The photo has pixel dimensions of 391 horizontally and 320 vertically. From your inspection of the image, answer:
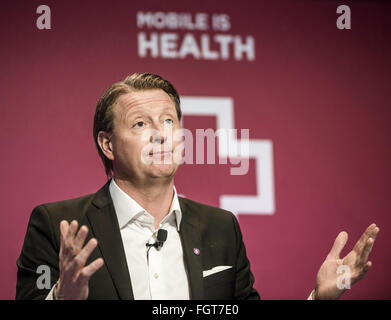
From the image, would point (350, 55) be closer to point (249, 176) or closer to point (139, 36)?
point (249, 176)

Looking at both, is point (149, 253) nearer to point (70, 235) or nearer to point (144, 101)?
point (70, 235)

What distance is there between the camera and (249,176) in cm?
357

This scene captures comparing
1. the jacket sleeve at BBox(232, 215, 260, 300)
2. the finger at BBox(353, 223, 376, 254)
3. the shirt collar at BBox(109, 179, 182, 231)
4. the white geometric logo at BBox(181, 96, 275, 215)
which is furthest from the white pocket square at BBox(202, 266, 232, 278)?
the white geometric logo at BBox(181, 96, 275, 215)

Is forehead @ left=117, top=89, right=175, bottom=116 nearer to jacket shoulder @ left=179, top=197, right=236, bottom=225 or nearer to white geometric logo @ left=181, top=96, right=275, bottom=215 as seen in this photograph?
jacket shoulder @ left=179, top=197, right=236, bottom=225

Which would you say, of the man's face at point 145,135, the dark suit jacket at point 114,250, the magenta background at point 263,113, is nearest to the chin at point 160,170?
the man's face at point 145,135

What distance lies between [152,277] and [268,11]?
2.20 m

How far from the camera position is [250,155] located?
140 inches

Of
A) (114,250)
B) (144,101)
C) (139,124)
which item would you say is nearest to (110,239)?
(114,250)

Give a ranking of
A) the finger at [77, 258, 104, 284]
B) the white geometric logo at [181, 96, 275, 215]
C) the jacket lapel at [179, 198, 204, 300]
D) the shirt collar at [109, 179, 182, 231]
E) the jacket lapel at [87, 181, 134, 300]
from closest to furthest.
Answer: the finger at [77, 258, 104, 284] → the jacket lapel at [87, 181, 134, 300] → the jacket lapel at [179, 198, 204, 300] → the shirt collar at [109, 179, 182, 231] → the white geometric logo at [181, 96, 275, 215]

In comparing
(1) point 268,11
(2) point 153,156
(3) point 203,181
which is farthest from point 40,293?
(1) point 268,11

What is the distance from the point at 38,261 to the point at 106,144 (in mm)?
636

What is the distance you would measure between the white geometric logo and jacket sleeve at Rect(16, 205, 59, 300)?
1382mm

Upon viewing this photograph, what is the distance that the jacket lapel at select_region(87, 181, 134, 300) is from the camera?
2158mm

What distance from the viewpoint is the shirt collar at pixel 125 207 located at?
2.40m
